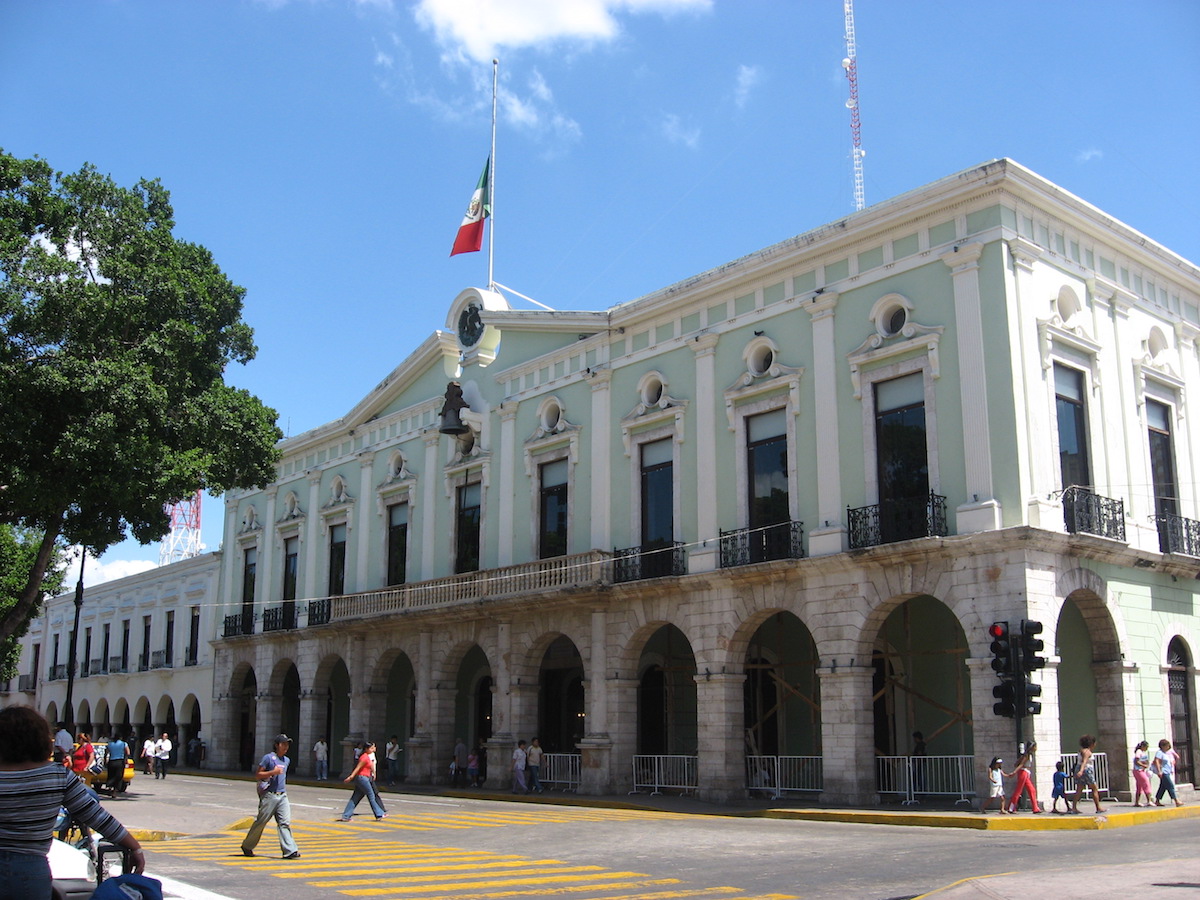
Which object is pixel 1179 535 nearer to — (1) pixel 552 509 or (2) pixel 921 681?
(2) pixel 921 681

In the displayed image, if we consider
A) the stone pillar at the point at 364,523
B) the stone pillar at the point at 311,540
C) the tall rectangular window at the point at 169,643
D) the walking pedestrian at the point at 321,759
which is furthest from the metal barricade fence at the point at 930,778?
the tall rectangular window at the point at 169,643

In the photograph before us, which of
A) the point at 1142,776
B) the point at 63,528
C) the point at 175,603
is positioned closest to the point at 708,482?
the point at 1142,776

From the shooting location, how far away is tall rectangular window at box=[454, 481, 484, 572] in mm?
31750

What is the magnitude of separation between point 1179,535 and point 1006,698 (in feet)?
26.3

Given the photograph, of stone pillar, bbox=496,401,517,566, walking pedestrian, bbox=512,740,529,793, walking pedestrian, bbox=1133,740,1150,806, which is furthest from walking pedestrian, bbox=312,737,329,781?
walking pedestrian, bbox=1133,740,1150,806

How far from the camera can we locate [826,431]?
2288 centimetres

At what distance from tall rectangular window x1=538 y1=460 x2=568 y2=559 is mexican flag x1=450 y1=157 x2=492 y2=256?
288 inches

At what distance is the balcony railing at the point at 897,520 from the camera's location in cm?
2050

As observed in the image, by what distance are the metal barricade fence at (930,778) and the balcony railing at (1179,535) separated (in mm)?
6163

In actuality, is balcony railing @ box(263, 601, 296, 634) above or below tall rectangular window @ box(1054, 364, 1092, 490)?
below

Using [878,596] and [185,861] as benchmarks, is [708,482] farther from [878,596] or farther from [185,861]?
[185,861]

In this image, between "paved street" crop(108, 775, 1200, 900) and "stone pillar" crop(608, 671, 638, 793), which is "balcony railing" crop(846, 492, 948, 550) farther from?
"stone pillar" crop(608, 671, 638, 793)

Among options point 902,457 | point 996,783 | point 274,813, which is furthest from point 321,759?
point 996,783

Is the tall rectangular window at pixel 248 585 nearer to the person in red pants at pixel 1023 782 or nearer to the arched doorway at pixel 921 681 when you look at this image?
the arched doorway at pixel 921 681
